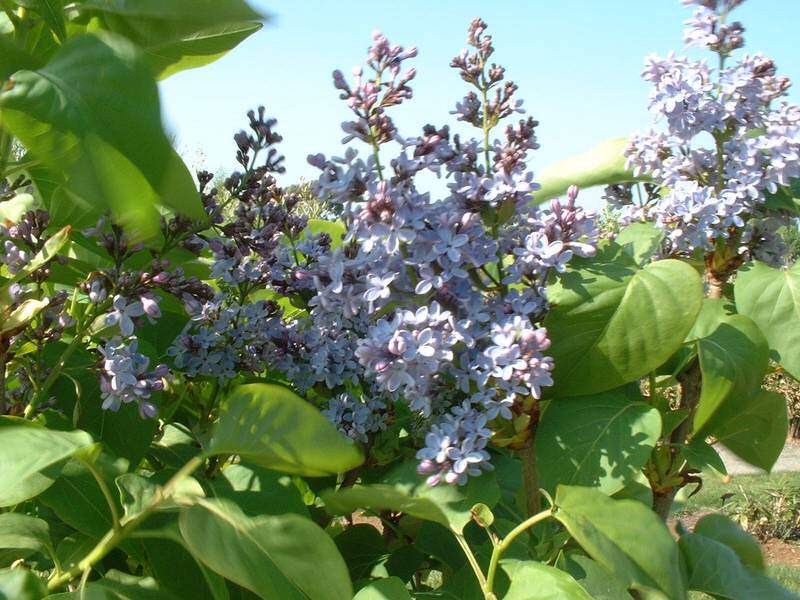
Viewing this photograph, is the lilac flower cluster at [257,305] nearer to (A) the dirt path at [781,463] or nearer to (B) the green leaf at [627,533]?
(B) the green leaf at [627,533]

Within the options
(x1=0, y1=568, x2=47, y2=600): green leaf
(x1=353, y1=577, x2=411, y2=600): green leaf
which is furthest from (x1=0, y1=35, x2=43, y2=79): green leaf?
(x1=353, y1=577, x2=411, y2=600): green leaf

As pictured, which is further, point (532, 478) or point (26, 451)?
point (532, 478)

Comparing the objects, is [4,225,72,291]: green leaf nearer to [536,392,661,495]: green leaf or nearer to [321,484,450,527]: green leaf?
[321,484,450,527]: green leaf

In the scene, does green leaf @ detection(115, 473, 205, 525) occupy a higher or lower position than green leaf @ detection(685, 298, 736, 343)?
higher

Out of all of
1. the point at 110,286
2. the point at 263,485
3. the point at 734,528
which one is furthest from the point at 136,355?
the point at 734,528

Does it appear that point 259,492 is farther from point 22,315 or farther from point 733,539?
point 733,539

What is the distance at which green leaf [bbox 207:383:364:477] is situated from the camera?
26.4 inches

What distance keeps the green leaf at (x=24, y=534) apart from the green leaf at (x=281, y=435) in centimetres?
17

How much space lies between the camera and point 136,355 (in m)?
0.82

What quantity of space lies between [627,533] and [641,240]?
0.49 meters

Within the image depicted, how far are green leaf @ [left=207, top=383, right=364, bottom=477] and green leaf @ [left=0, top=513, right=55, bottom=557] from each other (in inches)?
6.7

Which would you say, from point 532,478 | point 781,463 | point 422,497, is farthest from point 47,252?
point 781,463

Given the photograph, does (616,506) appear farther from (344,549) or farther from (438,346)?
(344,549)

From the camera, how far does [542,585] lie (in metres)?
0.69
